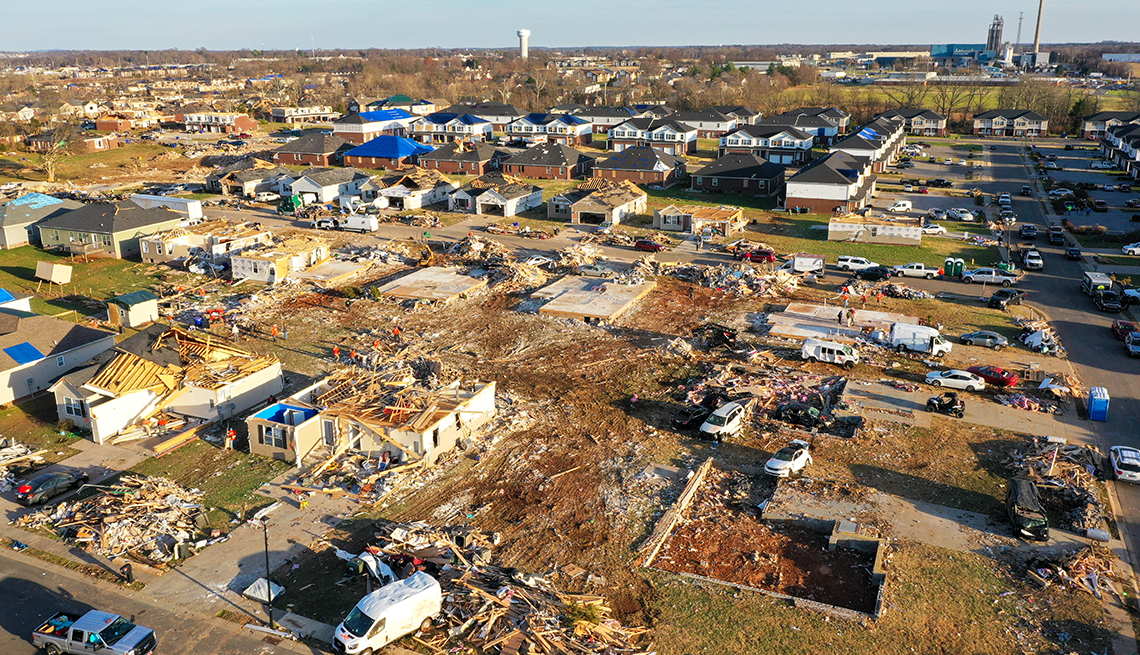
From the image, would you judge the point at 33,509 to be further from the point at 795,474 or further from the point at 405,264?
the point at 405,264

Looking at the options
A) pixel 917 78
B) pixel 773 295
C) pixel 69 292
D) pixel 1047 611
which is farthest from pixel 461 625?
pixel 917 78

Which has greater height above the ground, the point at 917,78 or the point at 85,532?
the point at 917,78

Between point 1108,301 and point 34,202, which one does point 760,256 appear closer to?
point 1108,301

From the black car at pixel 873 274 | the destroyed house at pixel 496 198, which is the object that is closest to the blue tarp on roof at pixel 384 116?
the destroyed house at pixel 496 198

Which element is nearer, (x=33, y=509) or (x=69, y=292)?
(x=33, y=509)

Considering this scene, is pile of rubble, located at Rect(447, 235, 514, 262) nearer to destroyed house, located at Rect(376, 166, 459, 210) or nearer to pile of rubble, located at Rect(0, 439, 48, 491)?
→ destroyed house, located at Rect(376, 166, 459, 210)

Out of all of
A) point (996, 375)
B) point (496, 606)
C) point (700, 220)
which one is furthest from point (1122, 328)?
point (496, 606)
